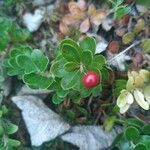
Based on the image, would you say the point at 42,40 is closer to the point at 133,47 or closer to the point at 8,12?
the point at 8,12

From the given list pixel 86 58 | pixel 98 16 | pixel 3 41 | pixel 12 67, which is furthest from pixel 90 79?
pixel 3 41

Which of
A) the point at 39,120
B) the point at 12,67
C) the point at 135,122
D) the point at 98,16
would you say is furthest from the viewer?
the point at 98,16

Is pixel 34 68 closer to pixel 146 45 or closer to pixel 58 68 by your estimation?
pixel 58 68

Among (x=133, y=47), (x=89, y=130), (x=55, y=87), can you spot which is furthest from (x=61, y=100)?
(x=133, y=47)

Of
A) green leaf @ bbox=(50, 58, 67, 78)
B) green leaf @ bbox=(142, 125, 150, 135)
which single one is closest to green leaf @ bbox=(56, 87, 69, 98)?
green leaf @ bbox=(50, 58, 67, 78)

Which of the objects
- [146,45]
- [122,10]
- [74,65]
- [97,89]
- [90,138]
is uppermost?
[122,10]

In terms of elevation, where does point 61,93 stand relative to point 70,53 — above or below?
below

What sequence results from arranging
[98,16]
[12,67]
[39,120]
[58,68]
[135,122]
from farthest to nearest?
[98,16] → [39,120] → [12,67] → [135,122] → [58,68]
